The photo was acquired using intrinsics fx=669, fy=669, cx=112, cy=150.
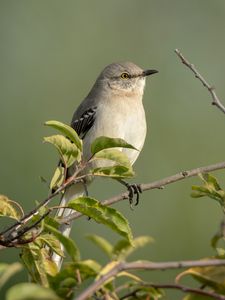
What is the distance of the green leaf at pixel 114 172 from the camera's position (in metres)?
3.31

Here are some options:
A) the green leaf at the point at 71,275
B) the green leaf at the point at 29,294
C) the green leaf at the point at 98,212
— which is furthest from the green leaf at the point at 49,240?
the green leaf at the point at 29,294

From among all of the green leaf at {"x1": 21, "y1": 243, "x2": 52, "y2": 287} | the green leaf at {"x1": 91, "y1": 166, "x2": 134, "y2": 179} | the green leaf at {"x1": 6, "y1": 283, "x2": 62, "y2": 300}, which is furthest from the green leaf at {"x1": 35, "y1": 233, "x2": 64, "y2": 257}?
the green leaf at {"x1": 6, "y1": 283, "x2": 62, "y2": 300}

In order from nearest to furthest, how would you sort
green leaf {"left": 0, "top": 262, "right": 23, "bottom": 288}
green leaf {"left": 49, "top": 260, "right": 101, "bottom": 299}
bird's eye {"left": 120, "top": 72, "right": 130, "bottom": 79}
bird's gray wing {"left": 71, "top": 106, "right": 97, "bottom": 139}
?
green leaf {"left": 0, "top": 262, "right": 23, "bottom": 288} < green leaf {"left": 49, "top": 260, "right": 101, "bottom": 299} < bird's gray wing {"left": 71, "top": 106, "right": 97, "bottom": 139} < bird's eye {"left": 120, "top": 72, "right": 130, "bottom": 79}

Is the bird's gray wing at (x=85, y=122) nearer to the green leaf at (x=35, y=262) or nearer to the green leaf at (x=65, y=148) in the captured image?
the green leaf at (x=65, y=148)

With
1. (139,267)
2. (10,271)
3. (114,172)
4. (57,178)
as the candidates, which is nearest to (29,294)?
(10,271)

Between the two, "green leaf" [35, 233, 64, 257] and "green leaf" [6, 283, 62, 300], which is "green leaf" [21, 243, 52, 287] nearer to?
"green leaf" [35, 233, 64, 257]

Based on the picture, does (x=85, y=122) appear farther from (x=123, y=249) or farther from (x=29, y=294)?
(x=29, y=294)

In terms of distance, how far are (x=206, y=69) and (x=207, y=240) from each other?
3510 millimetres

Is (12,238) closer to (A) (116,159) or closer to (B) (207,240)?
(A) (116,159)

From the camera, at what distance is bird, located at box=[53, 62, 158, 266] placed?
675 centimetres

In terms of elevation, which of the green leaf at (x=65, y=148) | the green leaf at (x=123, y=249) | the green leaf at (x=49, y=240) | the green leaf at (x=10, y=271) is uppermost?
the green leaf at (x=65, y=148)

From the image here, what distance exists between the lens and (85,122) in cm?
720

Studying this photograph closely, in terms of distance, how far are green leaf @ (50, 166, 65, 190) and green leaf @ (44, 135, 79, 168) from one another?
0.23m

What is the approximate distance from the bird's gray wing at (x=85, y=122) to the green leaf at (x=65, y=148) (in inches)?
144
